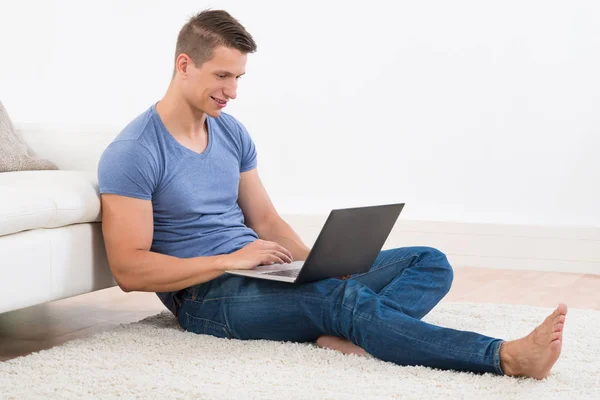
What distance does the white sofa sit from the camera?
2.15 metres

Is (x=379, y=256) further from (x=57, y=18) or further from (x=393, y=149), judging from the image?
(x=57, y=18)

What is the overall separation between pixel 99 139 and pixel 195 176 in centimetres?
75

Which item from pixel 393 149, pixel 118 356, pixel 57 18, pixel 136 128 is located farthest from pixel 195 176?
pixel 57 18

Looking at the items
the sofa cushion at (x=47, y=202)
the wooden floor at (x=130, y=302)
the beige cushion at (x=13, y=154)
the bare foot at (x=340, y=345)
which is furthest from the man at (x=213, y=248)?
the beige cushion at (x=13, y=154)

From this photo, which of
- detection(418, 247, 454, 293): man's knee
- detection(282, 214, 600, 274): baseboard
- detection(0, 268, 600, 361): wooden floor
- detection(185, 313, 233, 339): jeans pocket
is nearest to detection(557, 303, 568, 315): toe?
detection(418, 247, 454, 293): man's knee

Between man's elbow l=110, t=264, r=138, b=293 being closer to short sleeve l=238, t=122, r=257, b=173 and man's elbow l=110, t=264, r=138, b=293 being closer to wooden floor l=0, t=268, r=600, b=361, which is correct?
wooden floor l=0, t=268, r=600, b=361

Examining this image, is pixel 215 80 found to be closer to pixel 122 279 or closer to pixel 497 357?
pixel 122 279

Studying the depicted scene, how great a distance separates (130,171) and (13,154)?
2.95ft

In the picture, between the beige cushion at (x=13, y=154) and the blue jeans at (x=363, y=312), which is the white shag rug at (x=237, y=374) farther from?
the beige cushion at (x=13, y=154)

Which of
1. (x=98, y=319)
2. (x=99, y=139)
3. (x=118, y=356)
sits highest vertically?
(x=99, y=139)

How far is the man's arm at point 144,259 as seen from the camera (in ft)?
7.15

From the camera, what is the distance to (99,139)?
9.65 ft

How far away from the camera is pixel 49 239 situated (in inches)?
89.5

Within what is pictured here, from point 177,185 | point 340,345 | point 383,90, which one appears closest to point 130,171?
point 177,185
